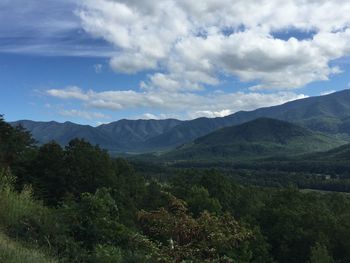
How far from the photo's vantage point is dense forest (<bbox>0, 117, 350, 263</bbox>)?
11336 mm

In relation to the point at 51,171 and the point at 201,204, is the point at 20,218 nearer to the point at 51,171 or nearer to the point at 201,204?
the point at 201,204

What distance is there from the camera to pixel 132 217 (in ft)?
178

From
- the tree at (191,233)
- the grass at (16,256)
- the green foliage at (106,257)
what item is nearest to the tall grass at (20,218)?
the green foliage at (106,257)

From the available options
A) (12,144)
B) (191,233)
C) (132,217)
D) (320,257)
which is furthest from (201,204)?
(191,233)

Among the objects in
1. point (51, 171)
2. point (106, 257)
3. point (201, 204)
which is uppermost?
point (51, 171)

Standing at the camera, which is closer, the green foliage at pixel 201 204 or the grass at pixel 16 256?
the grass at pixel 16 256

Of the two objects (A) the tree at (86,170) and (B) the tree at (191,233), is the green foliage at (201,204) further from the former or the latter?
(B) the tree at (191,233)

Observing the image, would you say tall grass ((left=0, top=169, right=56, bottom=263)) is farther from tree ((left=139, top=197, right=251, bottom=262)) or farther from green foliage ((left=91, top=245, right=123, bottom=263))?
tree ((left=139, top=197, right=251, bottom=262))

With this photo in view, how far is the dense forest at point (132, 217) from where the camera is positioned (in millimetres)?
11336

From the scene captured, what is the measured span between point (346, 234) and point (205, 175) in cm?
2495

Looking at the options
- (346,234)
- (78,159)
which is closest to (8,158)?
(78,159)

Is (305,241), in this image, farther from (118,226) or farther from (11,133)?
(118,226)

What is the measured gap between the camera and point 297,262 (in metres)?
59.8

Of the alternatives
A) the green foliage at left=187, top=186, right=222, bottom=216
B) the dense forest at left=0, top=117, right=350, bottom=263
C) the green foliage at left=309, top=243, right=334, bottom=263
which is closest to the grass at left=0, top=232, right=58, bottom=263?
the dense forest at left=0, top=117, right=350, bottom=263
